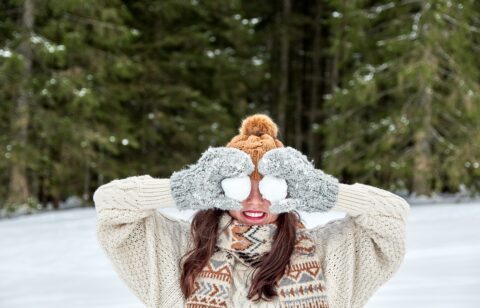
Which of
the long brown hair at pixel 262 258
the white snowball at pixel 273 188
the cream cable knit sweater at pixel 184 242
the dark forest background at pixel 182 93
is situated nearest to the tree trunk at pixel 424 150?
the dark forest background at pixel 182 93

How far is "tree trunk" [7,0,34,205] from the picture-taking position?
10781 millimetres

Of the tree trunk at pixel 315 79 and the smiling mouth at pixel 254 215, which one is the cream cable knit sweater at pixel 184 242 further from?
the tree trunk at pixel 315 79

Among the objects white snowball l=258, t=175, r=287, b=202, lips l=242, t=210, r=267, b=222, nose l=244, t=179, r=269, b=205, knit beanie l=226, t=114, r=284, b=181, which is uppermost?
knit beanie l=226, t=114, r=284, b=181

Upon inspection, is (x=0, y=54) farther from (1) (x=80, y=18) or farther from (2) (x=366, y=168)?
(2) (x=366, y=168)

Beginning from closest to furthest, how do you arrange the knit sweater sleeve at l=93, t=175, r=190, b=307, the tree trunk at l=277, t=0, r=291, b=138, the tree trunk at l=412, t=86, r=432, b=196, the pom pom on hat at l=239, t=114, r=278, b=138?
the knit sweater sleeve at l=93, t=175, r=190, b=307
the pom pom on hat at l=239, t=114, r=278, b=138
the tree trunk at l=412, t=86, r=432, b=196
the tree trunk at l=277, t=0, r=291, b=138

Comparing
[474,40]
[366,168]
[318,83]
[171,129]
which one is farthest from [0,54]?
[318,83]

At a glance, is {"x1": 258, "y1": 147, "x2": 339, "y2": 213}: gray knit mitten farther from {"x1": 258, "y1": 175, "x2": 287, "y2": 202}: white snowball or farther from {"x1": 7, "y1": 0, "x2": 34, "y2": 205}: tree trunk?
{"x1": 7, "y1": 0, "x2": 34, "y2": 205}: tree trunk

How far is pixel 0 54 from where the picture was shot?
1040 cm

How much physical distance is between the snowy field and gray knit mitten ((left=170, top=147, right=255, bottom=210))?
2.03 metres

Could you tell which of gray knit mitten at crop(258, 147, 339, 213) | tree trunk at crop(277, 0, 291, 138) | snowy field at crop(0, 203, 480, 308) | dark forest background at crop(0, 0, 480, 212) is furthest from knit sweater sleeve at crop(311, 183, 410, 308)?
tree trunk at crop(277, 0, 291, 138)

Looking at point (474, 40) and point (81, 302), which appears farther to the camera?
point (474, 40)

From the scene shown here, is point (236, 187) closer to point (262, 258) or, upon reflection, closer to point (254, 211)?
point (254, 211)

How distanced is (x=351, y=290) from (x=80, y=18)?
10.8 metres

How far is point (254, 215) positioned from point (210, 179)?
0.88 ft
